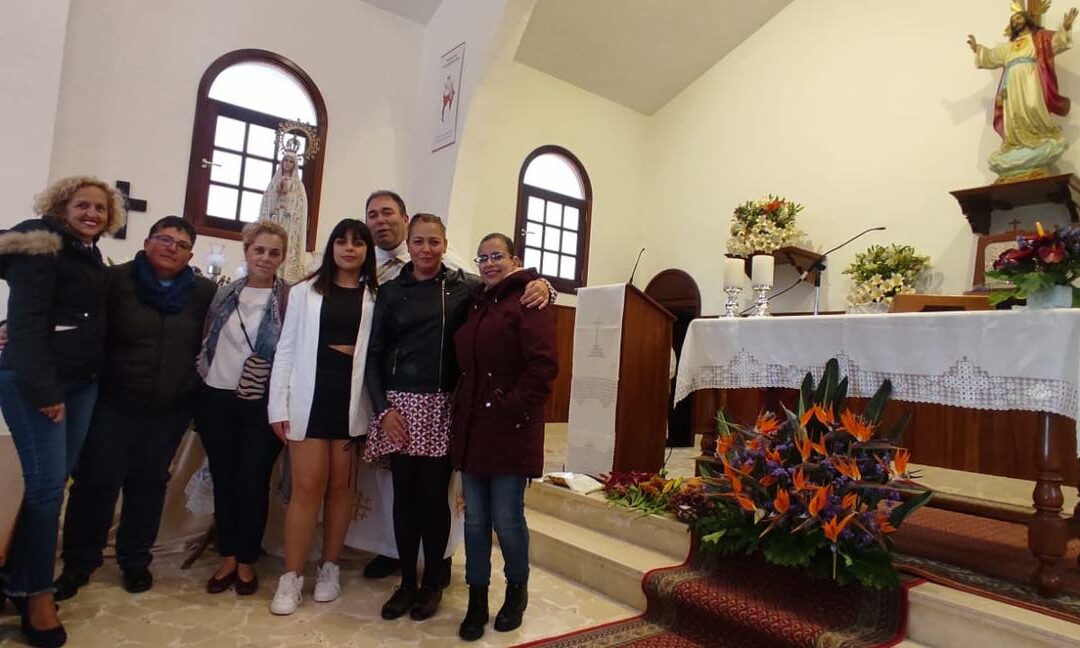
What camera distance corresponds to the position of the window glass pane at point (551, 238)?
23.7 feet

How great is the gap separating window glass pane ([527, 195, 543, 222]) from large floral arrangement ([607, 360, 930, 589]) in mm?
4812

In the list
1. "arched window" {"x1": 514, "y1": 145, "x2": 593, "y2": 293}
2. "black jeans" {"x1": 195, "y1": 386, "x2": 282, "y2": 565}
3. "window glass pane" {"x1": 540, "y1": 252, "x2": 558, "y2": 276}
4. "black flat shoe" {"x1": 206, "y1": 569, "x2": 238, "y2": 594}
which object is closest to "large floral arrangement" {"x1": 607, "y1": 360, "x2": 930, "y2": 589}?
"black jeans" {"x1": 195, "y1": 386, "x2": 282, "y2": 565}

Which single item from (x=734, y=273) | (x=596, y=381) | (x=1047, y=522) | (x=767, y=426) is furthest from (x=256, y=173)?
(x=1047, y=522)

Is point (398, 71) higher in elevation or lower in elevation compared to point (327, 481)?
higher

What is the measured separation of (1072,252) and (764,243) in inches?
151

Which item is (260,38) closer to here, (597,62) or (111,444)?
(597,62)

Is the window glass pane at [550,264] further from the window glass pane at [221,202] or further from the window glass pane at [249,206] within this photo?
the window glass pane at [221,202]

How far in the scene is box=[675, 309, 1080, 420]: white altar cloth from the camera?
2.14 m

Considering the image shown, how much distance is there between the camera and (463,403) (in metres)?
2.21

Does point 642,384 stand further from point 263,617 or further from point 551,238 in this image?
point 551,238

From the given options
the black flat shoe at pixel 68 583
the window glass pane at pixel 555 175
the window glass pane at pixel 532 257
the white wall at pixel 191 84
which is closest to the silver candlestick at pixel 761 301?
the black flat shoe at pixel 68 583

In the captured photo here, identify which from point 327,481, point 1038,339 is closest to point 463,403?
point 327,481

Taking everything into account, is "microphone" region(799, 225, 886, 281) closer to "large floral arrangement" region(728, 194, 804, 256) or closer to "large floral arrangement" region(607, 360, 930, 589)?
"large floral arrangement" region(728, 194, 804, 256)

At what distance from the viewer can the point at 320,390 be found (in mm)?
2357
